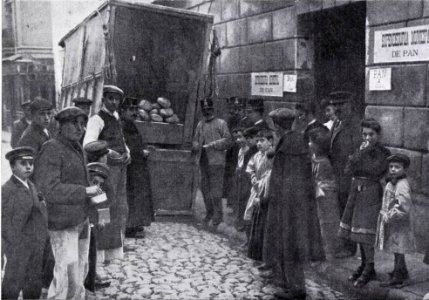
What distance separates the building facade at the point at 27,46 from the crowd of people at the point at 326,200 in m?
3.13

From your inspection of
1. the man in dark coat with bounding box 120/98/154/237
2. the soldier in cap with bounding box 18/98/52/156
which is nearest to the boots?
the man in dark coat with bounding box 120/98/154/237

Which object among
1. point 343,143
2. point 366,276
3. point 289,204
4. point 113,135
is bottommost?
point 366,276

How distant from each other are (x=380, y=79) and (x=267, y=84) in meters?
2.82

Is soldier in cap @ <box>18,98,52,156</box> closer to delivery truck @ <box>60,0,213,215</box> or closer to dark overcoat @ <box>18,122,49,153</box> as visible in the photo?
dark overcoat @ <box>18,122,49,153</box>

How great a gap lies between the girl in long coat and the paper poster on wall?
3.42 meters

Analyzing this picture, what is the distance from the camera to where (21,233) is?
3.93 metres

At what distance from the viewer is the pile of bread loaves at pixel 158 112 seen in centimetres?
852

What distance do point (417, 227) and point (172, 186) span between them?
378 centimetres

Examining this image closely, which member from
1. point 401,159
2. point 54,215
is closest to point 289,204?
point 401,159

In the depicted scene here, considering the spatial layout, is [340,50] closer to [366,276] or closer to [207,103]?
[207,103]

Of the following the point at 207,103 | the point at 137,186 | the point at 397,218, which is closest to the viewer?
the point at 397,218

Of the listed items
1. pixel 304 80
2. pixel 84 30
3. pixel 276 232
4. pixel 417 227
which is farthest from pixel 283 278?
pixel 84 30

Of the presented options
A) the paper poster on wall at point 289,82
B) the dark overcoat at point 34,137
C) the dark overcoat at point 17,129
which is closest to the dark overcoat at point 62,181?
the dark overcoat at point 34,137

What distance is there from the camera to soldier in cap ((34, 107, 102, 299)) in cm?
403
